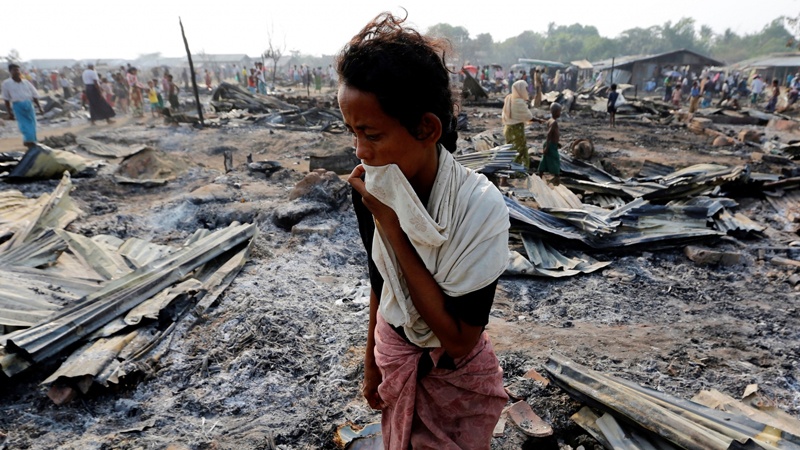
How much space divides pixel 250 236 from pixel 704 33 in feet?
298

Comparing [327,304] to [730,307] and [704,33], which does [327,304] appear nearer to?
[730,307]

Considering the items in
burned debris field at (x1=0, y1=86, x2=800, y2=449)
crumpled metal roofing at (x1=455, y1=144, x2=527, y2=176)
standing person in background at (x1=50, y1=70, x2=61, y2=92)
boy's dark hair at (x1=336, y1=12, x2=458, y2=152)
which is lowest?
burned debris field at (x1=0, y1=86, x2=800, y2=449)

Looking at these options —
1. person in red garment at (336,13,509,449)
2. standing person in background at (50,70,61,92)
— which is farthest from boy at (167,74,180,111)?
person in red garment at (336,13,509,449)

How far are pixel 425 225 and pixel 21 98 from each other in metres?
11.4

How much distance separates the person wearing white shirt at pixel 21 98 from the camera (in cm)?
882

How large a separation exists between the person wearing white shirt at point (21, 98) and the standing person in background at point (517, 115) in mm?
9343

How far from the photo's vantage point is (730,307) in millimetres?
3883

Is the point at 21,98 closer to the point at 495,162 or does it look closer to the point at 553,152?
the point at 495,162

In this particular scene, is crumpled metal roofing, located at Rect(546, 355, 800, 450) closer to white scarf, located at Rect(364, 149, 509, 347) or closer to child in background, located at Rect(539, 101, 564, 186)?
white scarf, located at Rect(364, 149, 509, 347)

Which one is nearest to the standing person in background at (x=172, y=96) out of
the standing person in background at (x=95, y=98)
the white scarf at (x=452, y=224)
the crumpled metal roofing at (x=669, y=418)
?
the standing person in background at (x=95, y=98)

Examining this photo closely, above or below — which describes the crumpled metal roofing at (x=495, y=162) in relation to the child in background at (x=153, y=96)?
below

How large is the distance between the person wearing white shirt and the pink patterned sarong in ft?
35.0

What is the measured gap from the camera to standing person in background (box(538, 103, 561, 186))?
7.51 meters

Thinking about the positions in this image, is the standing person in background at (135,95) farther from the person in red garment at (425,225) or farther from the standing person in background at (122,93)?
the person in red garment at (425,225)
